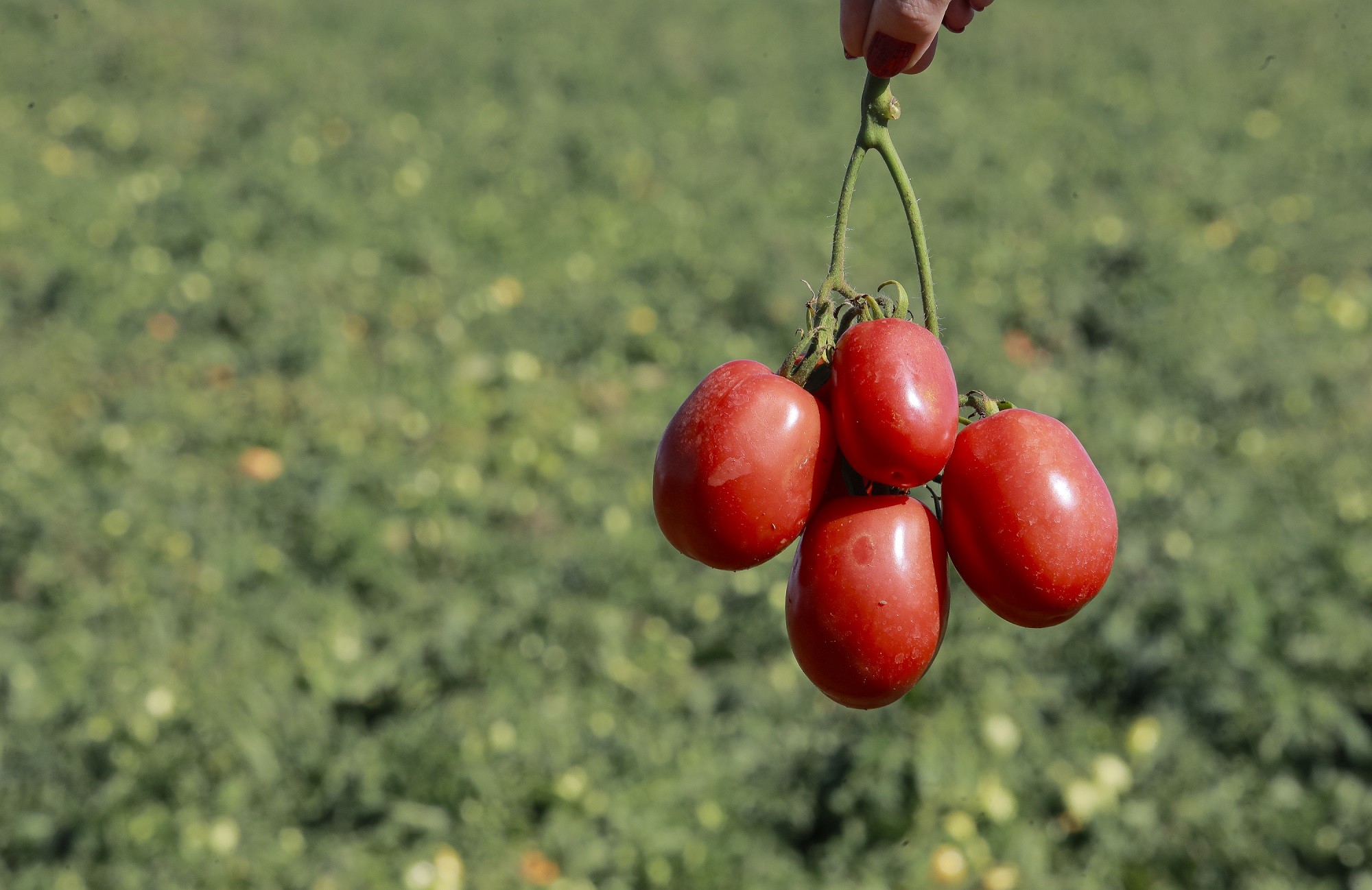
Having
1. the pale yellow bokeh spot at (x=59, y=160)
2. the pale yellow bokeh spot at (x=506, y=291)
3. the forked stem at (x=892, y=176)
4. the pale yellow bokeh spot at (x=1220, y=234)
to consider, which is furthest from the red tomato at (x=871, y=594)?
the pale yellow bokeh spot at (x=59, y=160)

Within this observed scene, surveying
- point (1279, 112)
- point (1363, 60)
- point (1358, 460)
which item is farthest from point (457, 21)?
point (1358, 460)

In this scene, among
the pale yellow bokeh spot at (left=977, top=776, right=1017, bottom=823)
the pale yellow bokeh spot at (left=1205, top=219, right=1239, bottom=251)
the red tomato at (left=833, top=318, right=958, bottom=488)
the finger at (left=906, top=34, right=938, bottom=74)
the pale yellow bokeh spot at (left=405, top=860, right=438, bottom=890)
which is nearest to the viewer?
the red tomato at (left=833, top=318, right=958, bottom=488)

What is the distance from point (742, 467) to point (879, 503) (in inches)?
6.6

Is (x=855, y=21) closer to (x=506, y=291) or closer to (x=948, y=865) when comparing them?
(x=948, y=865)

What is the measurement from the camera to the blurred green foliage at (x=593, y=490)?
9.73ft

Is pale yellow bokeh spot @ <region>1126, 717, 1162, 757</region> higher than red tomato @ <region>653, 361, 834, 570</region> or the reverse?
the reverse

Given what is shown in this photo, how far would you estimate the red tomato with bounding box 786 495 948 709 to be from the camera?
1.23m

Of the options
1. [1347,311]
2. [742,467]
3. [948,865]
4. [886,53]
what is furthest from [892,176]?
[1347,311]

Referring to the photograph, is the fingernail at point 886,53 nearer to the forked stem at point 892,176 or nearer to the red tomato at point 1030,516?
the forked stem at point 892,176

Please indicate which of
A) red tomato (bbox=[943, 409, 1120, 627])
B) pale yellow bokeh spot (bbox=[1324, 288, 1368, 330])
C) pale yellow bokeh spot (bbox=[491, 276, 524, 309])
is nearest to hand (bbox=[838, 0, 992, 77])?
red tomato (bbox=[943, 409, 1120, 627])

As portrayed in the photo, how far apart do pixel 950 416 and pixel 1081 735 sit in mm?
2292

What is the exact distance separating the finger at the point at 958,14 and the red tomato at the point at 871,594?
2.05ft

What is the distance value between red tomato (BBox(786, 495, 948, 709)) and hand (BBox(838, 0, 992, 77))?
0.48 m

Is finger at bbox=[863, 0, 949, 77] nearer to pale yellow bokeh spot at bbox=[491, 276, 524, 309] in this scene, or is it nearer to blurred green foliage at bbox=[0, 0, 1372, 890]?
blurred green foliage at bbox=[0, 0, 1372, 890]
